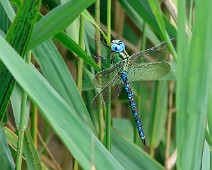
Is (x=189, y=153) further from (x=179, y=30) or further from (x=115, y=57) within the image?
(x=115, y=57)

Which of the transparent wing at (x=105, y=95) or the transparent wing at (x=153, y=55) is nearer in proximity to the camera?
the transparent wing at (x=105, y=95)

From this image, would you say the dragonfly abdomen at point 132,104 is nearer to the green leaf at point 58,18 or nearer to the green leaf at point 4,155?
the green leaf at point 4,155

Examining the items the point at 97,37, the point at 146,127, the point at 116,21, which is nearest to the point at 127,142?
the point at 97,37

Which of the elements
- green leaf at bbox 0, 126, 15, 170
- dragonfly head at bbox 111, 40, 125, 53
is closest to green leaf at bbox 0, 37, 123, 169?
green leaf at bbox 0, 126, 15, 170

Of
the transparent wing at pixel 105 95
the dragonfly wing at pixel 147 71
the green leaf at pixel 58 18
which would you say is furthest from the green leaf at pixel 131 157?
the green leaf at pixel 58 18

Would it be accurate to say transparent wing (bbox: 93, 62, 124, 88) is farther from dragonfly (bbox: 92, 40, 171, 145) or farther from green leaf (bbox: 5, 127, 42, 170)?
green leaf (bbox: 5, 127, 42, 170)

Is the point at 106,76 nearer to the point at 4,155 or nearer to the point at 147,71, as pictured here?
the point at 147,71
